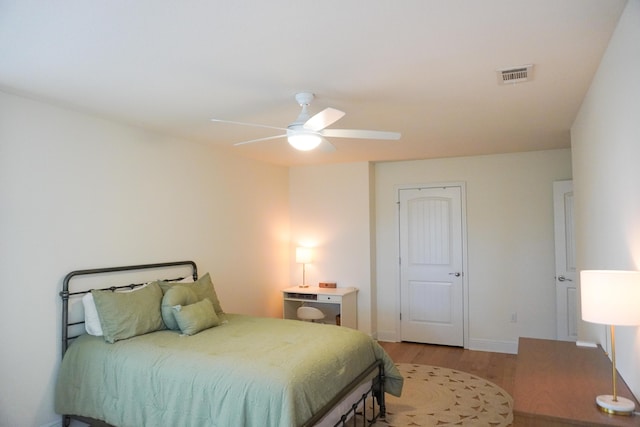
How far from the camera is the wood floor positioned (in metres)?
4.47

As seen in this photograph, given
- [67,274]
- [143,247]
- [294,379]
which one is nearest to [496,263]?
[294,379]

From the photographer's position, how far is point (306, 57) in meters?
2.38

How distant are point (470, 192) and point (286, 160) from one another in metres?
2.50

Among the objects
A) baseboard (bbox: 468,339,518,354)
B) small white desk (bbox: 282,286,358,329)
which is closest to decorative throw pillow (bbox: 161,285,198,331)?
small white desk (bbox: 282,286,358,329)

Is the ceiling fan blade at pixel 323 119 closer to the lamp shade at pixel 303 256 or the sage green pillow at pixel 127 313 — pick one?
the sage green pillow at pixel 127 313

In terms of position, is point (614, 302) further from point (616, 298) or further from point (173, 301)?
point (173, 301)

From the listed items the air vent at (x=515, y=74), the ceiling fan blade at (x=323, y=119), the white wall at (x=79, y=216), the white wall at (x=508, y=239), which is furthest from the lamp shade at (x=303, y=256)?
the air vent at (x=515, y=74)

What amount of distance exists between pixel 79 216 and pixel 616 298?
3616mm

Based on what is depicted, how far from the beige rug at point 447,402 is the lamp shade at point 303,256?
6.66 feet

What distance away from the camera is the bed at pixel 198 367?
96.9 inches

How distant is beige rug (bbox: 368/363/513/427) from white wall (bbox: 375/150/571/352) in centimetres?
116

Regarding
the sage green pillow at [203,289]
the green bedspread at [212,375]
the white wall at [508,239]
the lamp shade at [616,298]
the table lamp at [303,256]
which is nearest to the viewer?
the lamp shade at [616,298]

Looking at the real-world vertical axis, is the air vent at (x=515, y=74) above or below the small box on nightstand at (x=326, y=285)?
above

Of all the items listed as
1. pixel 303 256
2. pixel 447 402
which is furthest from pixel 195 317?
pixel 303 256
